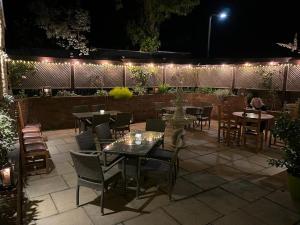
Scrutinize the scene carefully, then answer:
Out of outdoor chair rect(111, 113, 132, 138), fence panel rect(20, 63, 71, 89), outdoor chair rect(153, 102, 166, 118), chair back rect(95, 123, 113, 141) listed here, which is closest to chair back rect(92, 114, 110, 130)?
outdoor chair rect(111, 113, 132, 138)

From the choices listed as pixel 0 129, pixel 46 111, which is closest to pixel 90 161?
pixel 0 129

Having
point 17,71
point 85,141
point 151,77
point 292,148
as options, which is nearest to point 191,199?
point 292,148

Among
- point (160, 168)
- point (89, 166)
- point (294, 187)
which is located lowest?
point (294, 187)

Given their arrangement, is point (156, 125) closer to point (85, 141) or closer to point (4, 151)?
point (85, 141)

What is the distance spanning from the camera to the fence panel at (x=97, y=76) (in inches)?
414

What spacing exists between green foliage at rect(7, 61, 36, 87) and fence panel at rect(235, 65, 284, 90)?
914 centimetres

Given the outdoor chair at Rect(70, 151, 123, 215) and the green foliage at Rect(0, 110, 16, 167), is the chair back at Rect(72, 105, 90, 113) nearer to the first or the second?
the green foliage at Rect(0, 110, 16, 167)

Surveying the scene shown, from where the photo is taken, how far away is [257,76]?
37.1 ft

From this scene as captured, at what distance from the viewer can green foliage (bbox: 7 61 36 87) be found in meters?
8.32

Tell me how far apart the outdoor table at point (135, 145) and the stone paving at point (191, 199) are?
21.3 inches

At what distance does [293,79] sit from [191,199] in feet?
28.5

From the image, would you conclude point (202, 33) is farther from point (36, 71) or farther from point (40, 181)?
point (40, 181)

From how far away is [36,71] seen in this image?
375 inches

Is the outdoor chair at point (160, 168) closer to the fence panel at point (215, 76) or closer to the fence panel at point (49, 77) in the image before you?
the fence panel at point (49, 77)
